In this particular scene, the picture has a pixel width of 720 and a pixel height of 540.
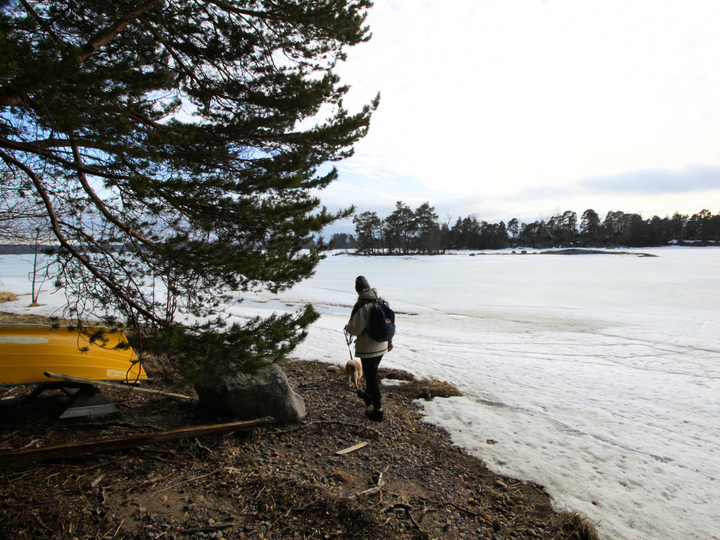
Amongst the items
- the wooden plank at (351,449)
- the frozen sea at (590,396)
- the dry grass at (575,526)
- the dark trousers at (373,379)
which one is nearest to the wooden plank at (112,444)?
the wooden plank at (351,449)

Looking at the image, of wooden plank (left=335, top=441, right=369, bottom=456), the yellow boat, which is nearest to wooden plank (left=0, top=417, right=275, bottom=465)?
the yellow boat

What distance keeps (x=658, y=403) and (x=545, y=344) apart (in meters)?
3.58

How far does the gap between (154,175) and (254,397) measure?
247 cm

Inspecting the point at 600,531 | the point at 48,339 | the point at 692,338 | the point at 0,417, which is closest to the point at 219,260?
the point at 48,339

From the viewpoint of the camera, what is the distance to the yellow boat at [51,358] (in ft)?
12.2

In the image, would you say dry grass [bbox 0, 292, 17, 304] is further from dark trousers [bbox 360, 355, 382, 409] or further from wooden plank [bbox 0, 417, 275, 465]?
dark trousers [bbox 360, 355, 382, 409]

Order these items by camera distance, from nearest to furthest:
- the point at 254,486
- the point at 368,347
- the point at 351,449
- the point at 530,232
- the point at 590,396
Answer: the point at 254,486, the point at 351,449, the point at 368,347, the point at 590,396, the point at 530,232

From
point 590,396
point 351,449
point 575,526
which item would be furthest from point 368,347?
point 590,396

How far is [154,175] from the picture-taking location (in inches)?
132

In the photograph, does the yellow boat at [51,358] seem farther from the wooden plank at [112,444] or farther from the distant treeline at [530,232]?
the distant treeline at [530,232]

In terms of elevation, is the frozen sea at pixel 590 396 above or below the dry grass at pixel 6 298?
above

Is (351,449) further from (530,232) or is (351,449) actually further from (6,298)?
(530,232)

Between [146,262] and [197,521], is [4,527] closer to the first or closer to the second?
[197,521]

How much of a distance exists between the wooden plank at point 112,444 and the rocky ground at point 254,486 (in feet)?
0.26
